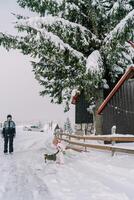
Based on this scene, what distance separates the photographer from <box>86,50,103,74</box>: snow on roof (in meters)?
19.3

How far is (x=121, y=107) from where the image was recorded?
2228cm

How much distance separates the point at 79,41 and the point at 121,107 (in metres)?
4.67

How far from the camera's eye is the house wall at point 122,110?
2177 cm

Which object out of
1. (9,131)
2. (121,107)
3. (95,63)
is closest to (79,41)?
(95,63)

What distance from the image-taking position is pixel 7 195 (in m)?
7.29

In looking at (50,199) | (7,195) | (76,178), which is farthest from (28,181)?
(50,199)

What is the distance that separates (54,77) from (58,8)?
4.96 meters

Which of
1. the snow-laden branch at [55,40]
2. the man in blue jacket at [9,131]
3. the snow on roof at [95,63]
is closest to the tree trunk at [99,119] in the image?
the snow on roof at [95,63]

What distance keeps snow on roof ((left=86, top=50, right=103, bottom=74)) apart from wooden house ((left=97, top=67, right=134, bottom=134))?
195 centimetres

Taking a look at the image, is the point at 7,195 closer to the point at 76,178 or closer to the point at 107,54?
the point at 76,178

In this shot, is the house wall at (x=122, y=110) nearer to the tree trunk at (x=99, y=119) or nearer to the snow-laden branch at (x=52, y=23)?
the tree trunk at (x=99, y=119)

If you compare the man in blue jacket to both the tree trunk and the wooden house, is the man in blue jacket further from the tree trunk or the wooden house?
the tree trunk

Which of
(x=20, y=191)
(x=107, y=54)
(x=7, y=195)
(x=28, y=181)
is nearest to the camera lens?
(x=7, y=195)

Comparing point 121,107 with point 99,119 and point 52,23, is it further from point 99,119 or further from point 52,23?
point 52,23
